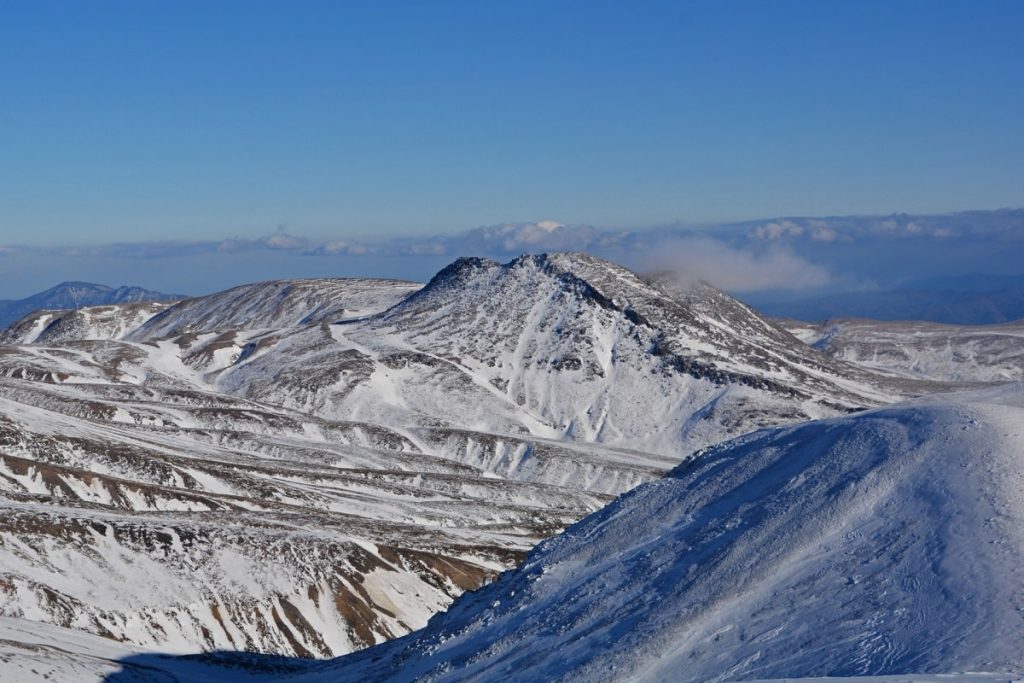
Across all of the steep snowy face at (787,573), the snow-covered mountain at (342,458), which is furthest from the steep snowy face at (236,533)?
the steep snowy face at (787,573)

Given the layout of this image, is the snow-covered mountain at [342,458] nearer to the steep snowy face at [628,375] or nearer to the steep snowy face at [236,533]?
the steep snowy face at [236,533]

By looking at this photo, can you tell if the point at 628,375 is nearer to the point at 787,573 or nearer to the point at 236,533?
the point at 236,533

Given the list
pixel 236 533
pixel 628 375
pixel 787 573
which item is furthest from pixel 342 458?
pixel 787 573

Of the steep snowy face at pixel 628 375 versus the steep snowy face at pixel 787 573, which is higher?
the steep snowy face at pixel 787 573

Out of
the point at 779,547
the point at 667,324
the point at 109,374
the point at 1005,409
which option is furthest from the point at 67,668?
the point at 667,324

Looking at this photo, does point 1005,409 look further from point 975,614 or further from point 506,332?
point 506,332

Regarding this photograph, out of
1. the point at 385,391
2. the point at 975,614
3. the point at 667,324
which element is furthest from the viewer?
the point at 667,324
